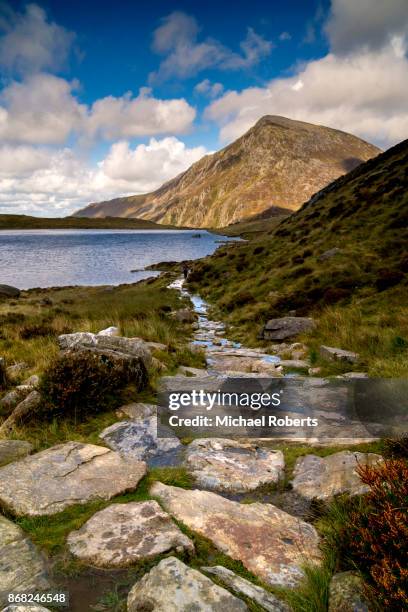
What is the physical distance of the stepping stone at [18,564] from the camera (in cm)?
296

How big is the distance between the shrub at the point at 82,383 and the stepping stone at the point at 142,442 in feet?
2.40

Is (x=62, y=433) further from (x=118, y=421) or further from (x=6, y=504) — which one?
(x=6, y=504)

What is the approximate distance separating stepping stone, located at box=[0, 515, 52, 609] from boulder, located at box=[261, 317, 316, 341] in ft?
→ 43.7

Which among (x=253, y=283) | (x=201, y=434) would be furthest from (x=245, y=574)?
(x=253, y=283)

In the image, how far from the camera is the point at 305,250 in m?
29.6

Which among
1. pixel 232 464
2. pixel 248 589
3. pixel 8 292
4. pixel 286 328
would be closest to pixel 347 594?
pixel 248 589

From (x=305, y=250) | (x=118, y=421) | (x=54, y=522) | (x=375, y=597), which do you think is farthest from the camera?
(x=305, y=250)

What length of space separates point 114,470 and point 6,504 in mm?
1200

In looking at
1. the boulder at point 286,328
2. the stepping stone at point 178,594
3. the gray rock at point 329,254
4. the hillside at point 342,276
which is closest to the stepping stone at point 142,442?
the stepping stone at point 178,594

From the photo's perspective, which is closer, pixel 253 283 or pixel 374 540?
pixel 374 540

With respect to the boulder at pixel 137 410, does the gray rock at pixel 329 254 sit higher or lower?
higher

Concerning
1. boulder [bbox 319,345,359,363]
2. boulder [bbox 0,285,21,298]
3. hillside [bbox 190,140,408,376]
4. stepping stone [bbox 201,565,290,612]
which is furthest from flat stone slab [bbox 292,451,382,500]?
boulder [bbox 0,285,21,298]

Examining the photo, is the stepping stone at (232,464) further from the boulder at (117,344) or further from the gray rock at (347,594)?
the boulder at (117,344)

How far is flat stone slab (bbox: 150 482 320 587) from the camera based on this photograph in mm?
3297
